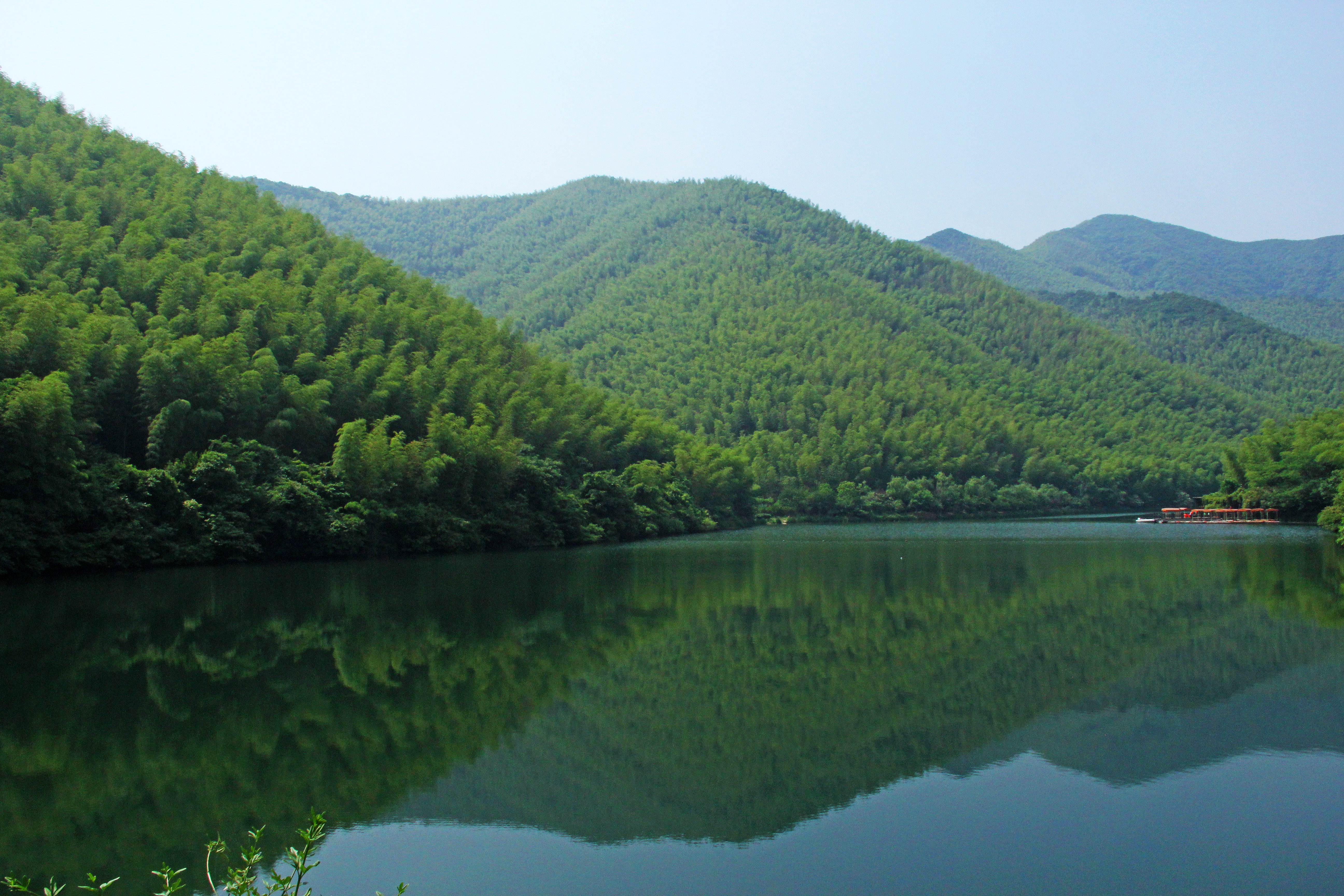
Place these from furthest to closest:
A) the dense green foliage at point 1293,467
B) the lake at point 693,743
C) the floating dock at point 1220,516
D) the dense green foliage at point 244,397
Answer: the floating dock at point 1220,516 < the dense green foliage at point 1293,467 < the dense green foliage at point 244,397 < the lake at point 693,743

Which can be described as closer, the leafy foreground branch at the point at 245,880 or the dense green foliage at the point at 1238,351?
the leafy foreground branch at the point at 245,880

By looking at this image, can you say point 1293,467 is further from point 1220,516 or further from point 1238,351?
point 1238,351

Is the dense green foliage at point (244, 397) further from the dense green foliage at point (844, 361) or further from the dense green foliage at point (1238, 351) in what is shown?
the dense green foliage at point (1238, 351)

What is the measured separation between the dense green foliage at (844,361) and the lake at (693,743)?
54.7 meters

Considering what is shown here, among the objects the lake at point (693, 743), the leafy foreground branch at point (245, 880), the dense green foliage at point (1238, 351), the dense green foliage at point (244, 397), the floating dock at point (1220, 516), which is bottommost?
the floating dock at point (1220, 516)

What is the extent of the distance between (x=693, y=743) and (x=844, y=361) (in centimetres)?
7854

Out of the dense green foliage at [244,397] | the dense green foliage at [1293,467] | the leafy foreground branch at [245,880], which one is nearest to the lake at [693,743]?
the leafy foreground branch at [245,880]

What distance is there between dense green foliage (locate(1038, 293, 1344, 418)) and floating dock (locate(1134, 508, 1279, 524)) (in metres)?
47.3

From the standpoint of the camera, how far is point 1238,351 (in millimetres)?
126750

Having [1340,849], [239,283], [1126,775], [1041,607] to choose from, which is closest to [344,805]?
[1126,775]

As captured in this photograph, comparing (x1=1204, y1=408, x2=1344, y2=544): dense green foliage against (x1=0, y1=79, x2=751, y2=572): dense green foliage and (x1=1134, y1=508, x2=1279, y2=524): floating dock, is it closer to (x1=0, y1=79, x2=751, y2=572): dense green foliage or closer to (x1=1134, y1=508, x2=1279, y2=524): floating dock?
(x1=1134, y1=508, x2=1279, y2=524): floating dock

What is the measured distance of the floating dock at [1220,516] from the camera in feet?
187

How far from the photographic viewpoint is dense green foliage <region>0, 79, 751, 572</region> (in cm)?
2708

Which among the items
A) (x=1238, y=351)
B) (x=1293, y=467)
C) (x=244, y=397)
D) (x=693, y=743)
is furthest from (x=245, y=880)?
(x=1238, y=351)
